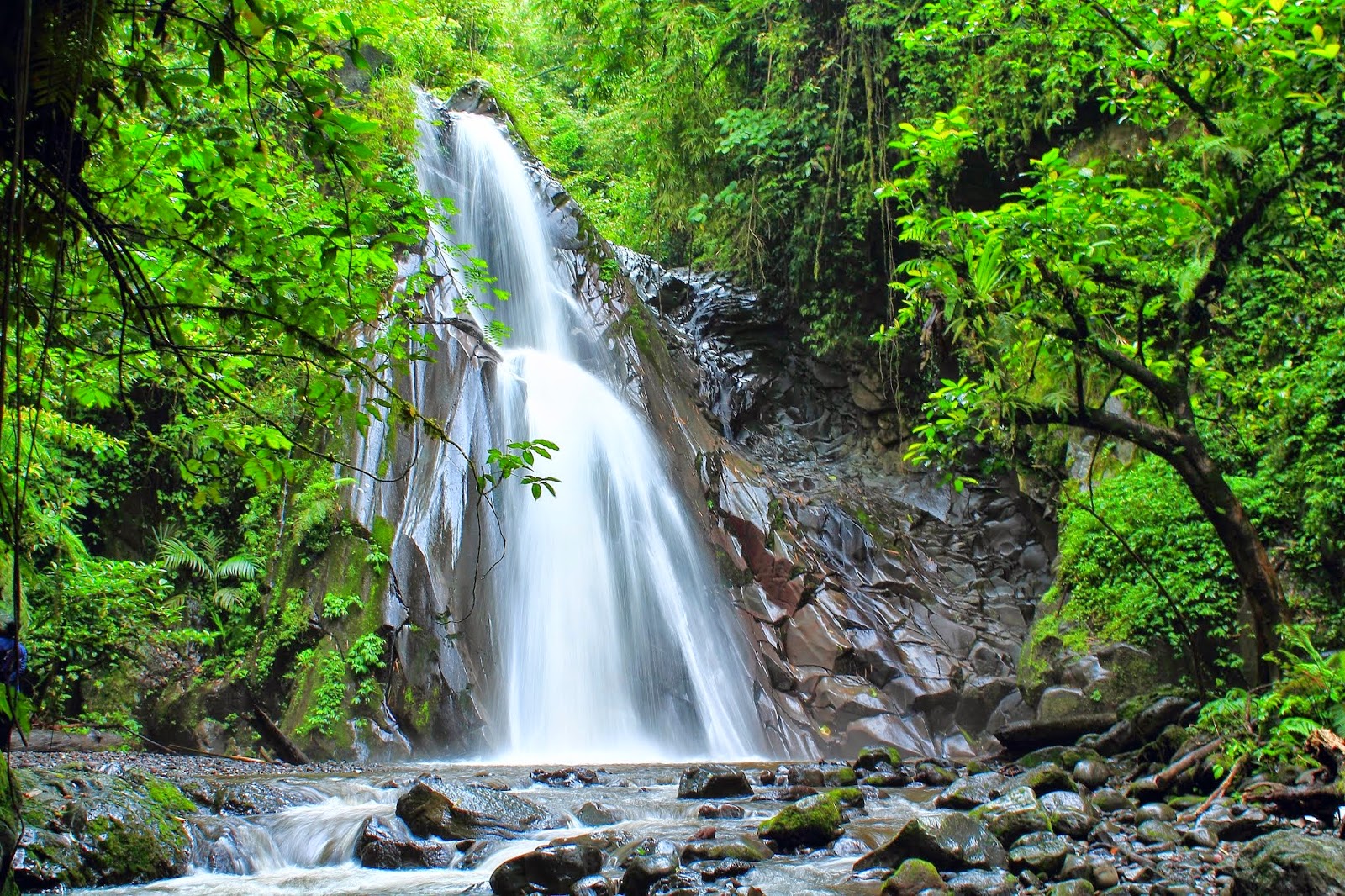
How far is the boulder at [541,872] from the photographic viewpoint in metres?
4.48

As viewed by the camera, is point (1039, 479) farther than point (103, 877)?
Yes

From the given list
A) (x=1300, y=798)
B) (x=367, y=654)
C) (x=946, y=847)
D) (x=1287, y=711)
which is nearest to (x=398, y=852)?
(x=946, y=847)

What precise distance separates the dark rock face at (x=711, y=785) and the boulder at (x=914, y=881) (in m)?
2.60

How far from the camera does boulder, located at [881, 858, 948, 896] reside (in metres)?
4.19

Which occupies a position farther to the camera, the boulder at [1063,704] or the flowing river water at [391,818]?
the boulder at [1063,704]

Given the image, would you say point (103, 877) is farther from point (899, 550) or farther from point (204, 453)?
point (899, 550)

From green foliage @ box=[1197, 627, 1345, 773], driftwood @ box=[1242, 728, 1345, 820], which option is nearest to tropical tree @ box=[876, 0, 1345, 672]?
green foliage @ box=[1197, 627, 1345, 773]

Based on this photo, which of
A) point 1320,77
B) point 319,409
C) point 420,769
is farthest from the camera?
point 420,769

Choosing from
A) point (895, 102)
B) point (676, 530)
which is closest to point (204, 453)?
point (676, 530)

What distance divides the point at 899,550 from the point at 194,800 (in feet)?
35.7

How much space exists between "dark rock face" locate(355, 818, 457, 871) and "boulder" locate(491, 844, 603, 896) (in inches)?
26.1

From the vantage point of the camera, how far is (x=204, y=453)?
9.82 ft

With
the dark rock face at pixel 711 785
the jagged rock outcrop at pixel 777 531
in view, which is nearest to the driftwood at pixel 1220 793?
the jagged rock outcrop at pixel 777 531

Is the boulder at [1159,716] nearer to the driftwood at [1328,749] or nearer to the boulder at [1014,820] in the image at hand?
the driftwood at [1328,749]
